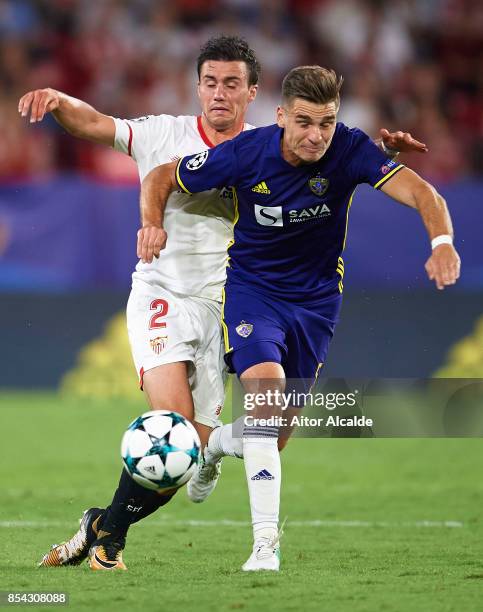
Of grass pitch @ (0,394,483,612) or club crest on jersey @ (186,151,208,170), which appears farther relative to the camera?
club crest on jersey @ (186,151,208,170)

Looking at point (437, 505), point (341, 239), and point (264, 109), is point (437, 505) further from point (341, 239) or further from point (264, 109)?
point (264, 109)

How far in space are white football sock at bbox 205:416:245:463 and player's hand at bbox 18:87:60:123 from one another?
71.5 inches

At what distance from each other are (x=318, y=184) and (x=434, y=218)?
2.25 feet

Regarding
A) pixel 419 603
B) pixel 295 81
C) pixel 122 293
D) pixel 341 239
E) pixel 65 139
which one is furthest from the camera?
pixel 65 139

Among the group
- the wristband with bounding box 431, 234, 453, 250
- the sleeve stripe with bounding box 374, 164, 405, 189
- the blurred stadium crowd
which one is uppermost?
the blurred stadium crowd

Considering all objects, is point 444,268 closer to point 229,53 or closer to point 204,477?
point 229,53

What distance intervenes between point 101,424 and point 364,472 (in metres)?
3.09

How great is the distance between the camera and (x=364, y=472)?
9.82 m

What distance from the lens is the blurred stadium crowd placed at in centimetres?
1407

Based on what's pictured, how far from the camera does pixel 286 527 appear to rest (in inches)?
286

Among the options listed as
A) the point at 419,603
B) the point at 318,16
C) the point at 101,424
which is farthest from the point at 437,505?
the point at 318,16

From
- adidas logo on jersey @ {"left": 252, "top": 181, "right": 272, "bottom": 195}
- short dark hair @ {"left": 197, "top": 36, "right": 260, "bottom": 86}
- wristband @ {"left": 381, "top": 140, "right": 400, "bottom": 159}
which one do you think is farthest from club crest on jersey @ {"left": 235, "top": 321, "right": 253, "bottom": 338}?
short dark hair @ {"left": 197, "top": 36, "right": 260, "bottom": 86}

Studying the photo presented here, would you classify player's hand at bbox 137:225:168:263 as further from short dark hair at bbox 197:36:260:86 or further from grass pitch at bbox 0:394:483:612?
grass pitch at bbox 0:394:483:612

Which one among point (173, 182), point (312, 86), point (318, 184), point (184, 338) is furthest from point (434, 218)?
point (184, 338)
